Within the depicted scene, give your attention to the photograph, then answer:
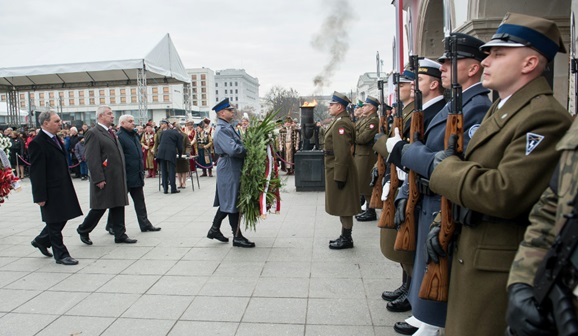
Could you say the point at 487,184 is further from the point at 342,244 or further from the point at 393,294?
the point at 342,244

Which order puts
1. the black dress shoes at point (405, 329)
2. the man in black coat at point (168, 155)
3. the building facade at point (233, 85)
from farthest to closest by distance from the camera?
the building facade at point (233, 85) < the man in black coat at point (168, 155) < the black dress shoes at point (405, 329)

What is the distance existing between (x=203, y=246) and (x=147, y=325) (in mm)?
2553

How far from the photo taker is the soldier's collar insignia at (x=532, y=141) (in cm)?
181

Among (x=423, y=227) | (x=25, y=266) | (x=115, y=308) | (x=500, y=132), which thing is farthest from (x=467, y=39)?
(x=25, y=266)

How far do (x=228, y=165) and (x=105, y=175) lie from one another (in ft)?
→ 6.12

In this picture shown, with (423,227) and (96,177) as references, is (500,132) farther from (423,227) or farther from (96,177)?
(96,177)

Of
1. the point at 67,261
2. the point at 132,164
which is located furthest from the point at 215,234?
the point at 132,164

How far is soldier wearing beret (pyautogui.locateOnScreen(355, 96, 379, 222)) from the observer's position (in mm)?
7816

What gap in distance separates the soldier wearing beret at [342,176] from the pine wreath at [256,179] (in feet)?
2.80

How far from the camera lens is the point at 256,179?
608cm

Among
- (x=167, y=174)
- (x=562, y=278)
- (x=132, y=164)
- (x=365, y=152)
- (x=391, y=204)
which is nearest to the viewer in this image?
(x=562, y=278)

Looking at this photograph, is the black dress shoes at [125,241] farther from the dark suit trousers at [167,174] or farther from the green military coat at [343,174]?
the dark suit trousers at [167,174]

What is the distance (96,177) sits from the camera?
20.2 feet

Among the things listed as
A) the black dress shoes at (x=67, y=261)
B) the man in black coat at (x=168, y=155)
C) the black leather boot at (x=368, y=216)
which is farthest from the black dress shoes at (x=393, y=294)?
the man in black coat at (x=168, y=155)
